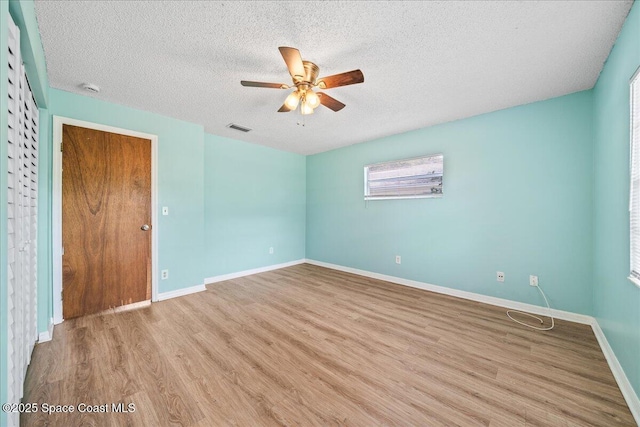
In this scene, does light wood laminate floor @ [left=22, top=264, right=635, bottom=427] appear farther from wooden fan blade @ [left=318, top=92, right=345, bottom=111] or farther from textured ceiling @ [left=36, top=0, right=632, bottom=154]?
textured ceiling @ [left=36, top=0, right=632, bottom=154]

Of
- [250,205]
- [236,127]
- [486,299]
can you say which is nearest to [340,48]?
[236,127]

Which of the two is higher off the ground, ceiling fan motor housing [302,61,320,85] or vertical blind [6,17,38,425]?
ceiling fan motor housing [302,61,320,85]

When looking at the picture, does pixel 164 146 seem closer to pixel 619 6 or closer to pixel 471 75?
pixel 471 75

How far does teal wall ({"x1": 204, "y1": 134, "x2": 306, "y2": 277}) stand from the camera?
3.91 m

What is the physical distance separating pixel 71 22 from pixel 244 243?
3310mm

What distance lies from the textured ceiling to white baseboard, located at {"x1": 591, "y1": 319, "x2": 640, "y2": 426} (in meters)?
2.32

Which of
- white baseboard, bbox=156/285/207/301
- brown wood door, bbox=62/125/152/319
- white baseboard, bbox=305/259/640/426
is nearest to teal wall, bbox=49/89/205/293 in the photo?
white baseboard, bbox=156/285/207/301

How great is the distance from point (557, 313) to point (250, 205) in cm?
448

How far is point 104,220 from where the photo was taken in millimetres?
2693

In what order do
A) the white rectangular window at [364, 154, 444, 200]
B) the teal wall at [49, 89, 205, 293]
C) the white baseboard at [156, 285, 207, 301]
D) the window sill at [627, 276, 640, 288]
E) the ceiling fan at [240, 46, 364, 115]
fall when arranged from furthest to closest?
1. the white rectangular window at [364, 154, 444, 200]
2. the white baseboard at [156, 285, 207, 301]
3. the teal wall at [49, 89, 205, 293]
4. the ceiling fan at [240, 46, 364, 115]
5. the window sill at [627, 276, 640, 288]

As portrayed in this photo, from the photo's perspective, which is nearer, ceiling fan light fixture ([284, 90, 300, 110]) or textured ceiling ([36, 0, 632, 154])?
textured ceiling ([36, 0, 632, 154])

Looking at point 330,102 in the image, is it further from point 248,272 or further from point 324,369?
point 248,272

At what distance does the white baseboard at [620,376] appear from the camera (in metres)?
1.34

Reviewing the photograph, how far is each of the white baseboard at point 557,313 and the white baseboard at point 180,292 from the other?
2.42 metres
